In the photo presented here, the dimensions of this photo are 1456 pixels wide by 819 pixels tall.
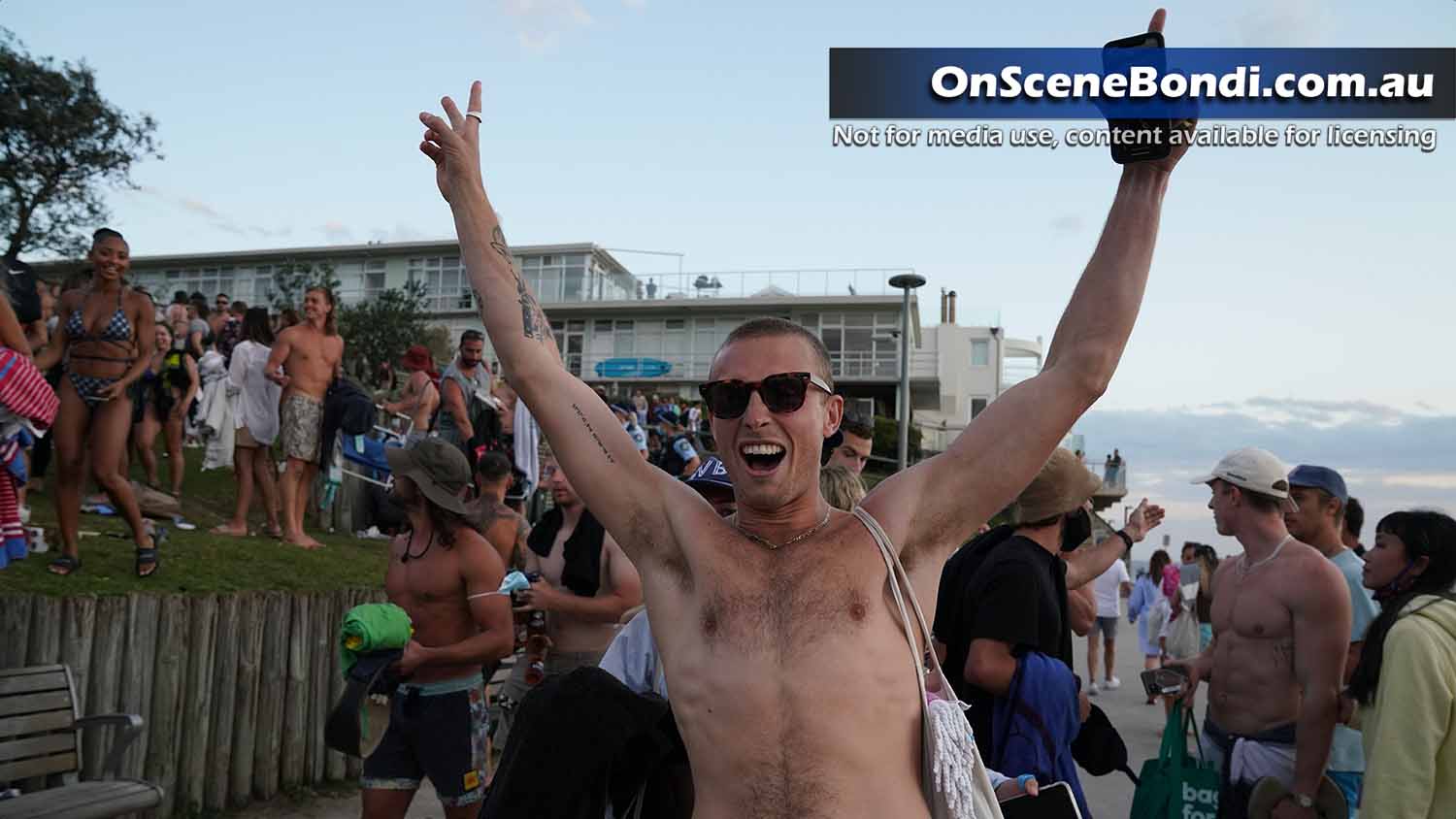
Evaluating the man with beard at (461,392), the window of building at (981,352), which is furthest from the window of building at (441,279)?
the man with beard at (461,392)

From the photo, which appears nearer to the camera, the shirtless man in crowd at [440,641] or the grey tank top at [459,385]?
the shirtless man in crowd at [440,641]

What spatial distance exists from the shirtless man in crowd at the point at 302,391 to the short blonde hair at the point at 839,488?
6100 millimetres

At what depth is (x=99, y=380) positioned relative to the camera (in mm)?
5977

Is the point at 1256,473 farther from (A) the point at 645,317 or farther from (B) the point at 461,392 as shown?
(A) the point at 645,317

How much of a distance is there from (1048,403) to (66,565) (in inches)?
236

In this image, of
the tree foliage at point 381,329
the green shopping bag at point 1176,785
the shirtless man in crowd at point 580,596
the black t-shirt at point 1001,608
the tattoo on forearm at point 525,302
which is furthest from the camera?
the tree foliage at point 381,329

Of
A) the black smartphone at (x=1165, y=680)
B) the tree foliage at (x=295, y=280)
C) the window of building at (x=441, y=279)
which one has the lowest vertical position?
the black smartphone at (x=1165, y=680)

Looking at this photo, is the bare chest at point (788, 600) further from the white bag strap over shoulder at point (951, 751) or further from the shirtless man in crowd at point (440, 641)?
the shirtless man in crowd at point (440, 641)

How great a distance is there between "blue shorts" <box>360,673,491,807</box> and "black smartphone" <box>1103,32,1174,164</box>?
3.71m

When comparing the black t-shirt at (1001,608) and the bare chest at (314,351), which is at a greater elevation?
the bare chest at (314,351)

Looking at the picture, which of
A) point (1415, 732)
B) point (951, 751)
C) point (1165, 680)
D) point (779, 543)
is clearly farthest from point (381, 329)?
point (951, 751)

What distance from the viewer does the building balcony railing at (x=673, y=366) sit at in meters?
50.6

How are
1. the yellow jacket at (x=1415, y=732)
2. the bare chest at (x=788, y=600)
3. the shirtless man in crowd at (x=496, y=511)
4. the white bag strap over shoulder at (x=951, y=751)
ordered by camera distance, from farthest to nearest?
the shirtless man in crowd at (x=496, y=511), the yellow jacket at (x=1415, y=732), the bare chest at (x=788, y=600), the white bag strap over shoulder at (x=951, y=751)

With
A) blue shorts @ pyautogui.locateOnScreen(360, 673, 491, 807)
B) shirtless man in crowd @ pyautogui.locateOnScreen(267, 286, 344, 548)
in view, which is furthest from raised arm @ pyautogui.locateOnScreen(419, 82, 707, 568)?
shirtless man in crowd @ pyautogui.locateOnScreen(267, 286, 344, 548)
